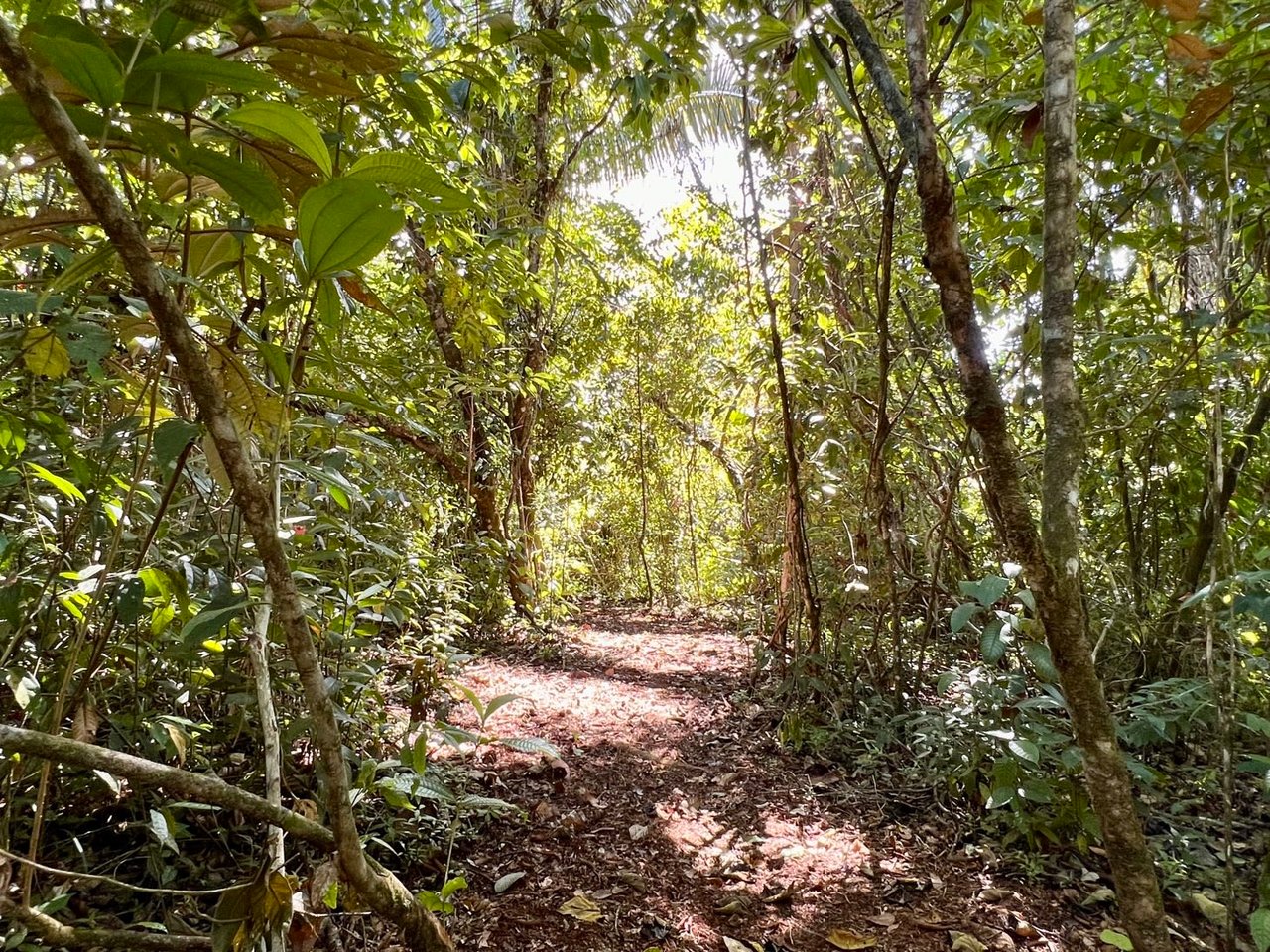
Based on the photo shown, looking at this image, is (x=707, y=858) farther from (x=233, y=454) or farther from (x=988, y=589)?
(x=233, y=454)

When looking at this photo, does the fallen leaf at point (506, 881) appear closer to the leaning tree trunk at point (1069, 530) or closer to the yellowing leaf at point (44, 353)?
the leaning tree trunk at point (1069, 530)

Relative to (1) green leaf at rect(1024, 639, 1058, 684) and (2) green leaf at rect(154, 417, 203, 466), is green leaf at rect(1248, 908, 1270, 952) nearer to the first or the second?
(1) green leaf at rect(1024, 639, 1058, 684)

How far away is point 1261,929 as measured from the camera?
1.40m

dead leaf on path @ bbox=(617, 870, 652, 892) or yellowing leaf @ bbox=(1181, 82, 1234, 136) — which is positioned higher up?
yellowing leaf @ bbox=(1181, 82, 1234, 136)

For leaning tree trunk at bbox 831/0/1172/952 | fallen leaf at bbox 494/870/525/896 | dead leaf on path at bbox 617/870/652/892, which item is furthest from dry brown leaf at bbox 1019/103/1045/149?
fallen leaf at bbox 494/870/525/896

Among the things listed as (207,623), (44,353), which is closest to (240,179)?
(44,353)

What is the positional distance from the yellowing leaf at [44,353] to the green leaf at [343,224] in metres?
0.66

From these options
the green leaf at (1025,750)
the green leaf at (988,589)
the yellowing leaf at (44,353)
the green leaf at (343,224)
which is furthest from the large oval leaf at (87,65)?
the green leaf at (1025,750)

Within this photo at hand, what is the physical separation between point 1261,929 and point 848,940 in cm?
91

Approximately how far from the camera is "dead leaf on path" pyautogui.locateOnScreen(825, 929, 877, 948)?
1795 mm

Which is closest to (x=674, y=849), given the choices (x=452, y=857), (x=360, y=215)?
(x=452, y=857)

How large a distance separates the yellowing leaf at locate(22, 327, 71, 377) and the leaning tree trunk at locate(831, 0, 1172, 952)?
174 cm

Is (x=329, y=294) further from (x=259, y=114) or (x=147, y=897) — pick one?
(x=147, y=897)

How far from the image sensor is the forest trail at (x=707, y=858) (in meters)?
1.84
